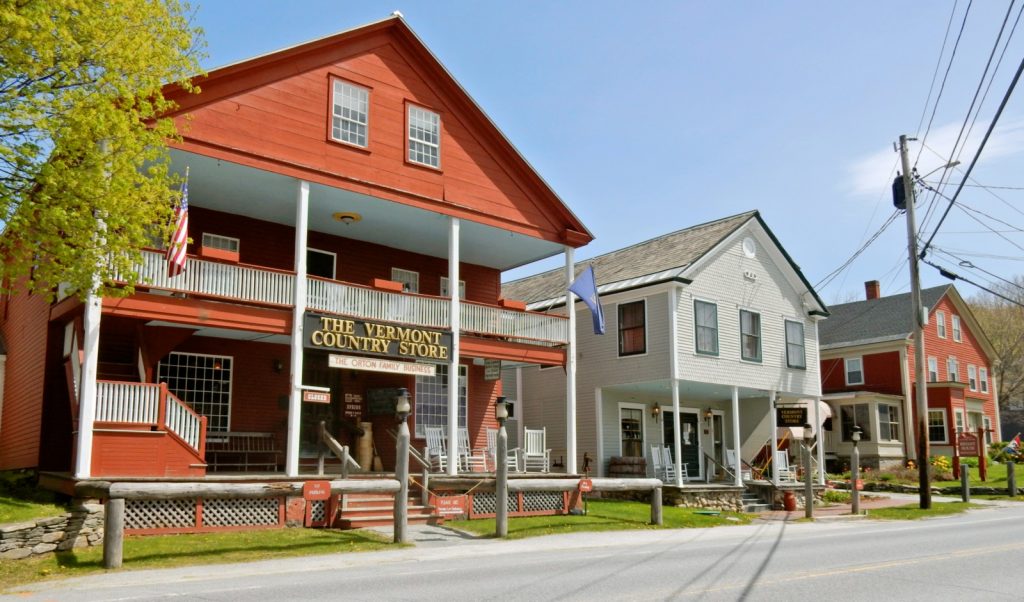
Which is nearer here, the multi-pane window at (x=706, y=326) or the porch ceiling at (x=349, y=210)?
the porch ceiling at (x=349, y=210)

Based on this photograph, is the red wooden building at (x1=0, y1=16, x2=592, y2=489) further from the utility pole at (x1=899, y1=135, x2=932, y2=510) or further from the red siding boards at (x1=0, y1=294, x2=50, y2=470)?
the utility pole at (x1=899, y1=135, x2=932, y2=510)

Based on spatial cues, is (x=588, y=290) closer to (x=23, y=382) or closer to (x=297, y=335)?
(x=297, y=335)

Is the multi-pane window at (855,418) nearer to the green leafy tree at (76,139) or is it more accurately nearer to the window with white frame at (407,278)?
the window with white frame at (407,278)

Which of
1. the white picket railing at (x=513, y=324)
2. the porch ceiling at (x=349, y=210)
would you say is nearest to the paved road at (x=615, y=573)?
the white picket railing at (x=513, y=324)

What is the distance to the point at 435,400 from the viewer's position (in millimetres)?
23875

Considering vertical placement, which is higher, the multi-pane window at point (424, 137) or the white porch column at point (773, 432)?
the multi-pane window at point (424, 137)

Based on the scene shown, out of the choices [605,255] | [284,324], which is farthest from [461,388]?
[605,255]

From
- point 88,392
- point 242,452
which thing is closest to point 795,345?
point 242,452

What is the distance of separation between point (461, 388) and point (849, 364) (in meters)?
26.9

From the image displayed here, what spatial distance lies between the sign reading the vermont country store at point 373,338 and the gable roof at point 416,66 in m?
4.87

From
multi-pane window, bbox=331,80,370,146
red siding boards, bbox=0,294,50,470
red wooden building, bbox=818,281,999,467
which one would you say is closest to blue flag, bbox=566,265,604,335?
multi-pane window, bbox=331,80,370,146

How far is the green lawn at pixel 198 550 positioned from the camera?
38.4 feet

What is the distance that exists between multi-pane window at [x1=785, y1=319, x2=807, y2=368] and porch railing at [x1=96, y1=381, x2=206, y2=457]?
21.0 meters

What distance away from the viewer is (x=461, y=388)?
2441 centimetres
